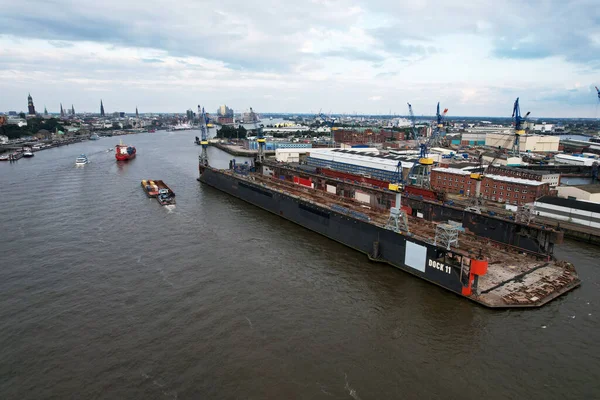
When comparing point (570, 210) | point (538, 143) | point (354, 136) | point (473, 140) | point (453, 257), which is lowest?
point (453, 257)

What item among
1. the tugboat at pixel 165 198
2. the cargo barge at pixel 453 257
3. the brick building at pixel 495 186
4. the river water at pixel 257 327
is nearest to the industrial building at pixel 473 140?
the brick building at pixel 495 186

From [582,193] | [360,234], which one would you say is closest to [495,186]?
[582,193]

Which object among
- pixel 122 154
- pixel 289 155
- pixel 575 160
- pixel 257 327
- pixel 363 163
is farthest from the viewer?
pixel 289 155

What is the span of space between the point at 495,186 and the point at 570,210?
9477mm

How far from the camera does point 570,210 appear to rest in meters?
37.8

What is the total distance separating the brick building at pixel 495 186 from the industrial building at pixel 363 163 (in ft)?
17.9

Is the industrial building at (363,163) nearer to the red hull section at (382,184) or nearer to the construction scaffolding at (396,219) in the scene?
the red hull section at (382,184)

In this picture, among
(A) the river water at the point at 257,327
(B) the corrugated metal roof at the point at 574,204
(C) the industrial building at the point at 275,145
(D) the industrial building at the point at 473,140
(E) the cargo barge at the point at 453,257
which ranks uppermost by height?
(D) the industrial building at the point at 473,140

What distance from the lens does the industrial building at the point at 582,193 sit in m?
41.7

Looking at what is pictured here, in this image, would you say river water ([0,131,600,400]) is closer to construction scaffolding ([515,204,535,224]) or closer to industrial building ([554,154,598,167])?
construction scaffolding ([515,204,535,224])

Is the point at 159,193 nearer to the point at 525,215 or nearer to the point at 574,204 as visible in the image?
the point at 525,215

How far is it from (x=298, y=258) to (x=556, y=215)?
29.7m

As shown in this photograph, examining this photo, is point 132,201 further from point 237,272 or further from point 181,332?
point 181,332

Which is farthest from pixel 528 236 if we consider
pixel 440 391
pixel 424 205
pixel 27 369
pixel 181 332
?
pixel 27 369
